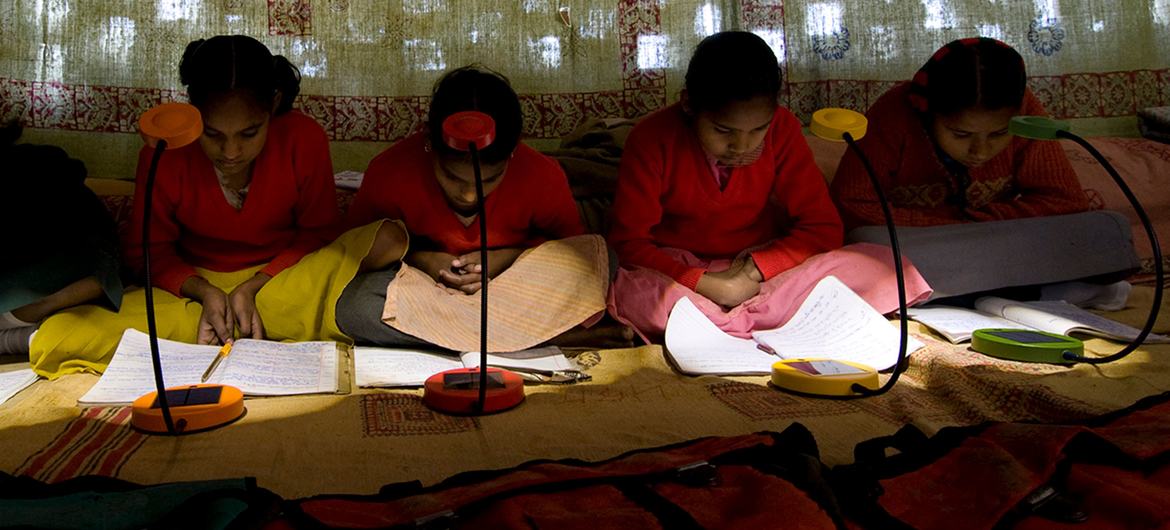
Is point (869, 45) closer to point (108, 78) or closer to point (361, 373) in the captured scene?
point (361, 373)

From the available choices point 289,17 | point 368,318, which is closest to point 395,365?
point 368,318

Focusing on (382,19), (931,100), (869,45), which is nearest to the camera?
(931,100)

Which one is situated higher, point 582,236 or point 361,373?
point 582,236

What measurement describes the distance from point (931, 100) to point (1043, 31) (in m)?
1.06

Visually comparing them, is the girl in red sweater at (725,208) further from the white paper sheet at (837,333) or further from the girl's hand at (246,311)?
the girl's hand at (246,311)

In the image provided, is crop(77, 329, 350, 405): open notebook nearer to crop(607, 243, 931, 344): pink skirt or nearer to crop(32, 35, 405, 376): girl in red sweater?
crop(32, 35, 405, 376): girl in red sweater

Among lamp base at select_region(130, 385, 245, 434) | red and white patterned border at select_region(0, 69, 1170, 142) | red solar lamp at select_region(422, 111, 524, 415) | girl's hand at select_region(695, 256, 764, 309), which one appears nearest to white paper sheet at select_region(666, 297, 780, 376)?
girl's hand at select_region(695, 256, 764, 309)

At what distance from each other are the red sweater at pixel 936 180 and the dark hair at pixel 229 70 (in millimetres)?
1371

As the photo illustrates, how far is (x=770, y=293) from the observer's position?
6.72ft

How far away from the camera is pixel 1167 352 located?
1728mm

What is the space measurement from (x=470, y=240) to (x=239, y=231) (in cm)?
50

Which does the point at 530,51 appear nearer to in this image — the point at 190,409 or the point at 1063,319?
the point at 1063,319

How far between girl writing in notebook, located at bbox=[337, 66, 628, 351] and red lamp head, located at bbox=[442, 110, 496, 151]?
0.46 metres

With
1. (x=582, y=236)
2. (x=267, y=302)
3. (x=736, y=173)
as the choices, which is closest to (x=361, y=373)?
(x=267, y=302)
